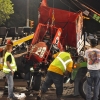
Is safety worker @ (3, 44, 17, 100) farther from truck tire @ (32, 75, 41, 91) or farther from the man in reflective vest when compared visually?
truck tire @ (32, 75, 41, 91)

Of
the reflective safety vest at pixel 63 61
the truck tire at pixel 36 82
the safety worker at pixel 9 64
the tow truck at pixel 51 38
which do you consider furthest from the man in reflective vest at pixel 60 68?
the truck tire at pixel 36 82

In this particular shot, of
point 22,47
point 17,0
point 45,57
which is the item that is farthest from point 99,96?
point 17,0

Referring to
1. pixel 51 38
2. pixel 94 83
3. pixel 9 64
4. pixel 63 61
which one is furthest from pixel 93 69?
pixel 51 38

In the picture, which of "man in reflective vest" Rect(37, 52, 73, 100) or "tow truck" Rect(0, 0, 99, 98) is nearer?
"man in reflective vest" Rect(37, 52, 73, 100)

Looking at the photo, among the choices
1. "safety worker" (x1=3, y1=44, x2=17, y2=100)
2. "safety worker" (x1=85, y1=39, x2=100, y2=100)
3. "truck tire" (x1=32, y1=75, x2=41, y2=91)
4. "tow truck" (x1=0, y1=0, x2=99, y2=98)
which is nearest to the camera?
"safety worker" (x1=85, y1=39, x2=100, y2=100)

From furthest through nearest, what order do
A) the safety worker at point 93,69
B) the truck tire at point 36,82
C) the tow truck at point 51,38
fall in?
1. the truck tire at point 36,82
2. the tow truck at point 51,38
3. the safety worker at point 93,69

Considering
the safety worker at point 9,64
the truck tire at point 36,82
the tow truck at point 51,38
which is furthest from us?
the truck tire at point 36,82

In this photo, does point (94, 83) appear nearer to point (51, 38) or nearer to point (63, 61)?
point (63, 61)

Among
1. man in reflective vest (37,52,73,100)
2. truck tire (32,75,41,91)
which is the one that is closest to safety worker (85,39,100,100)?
man in reflective vest (37,52,73,100)

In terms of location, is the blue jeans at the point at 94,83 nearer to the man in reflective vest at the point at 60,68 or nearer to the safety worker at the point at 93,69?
the safety worker at the point at 93,69

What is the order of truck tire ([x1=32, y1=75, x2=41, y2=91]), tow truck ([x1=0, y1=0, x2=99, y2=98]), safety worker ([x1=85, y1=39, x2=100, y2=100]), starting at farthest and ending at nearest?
1. truck tire ([x1=32, y1=75, x2=41, y2=91])
2. tow truck ([x1=0, y1=0, x2=99, y2=98])
3. safety worker ([x1=85, y1=39, x2=100, y2=100])

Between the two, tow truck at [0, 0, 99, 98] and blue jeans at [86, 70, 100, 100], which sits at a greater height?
tow truck at [0, 0, 99, 98]

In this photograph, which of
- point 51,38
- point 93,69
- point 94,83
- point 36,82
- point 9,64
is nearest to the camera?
point 93,69

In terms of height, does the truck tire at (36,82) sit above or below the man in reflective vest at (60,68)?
below
